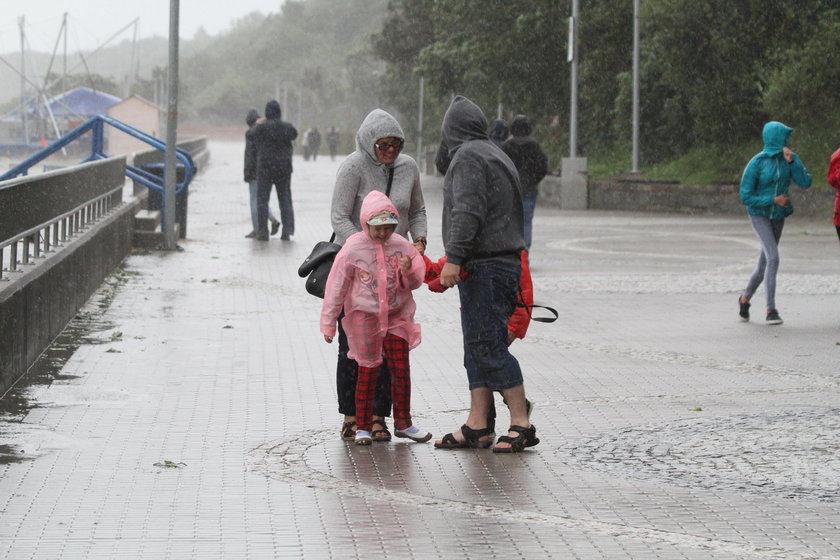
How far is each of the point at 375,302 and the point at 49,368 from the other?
9.68 feet

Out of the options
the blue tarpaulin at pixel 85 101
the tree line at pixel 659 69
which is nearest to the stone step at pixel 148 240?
the tree line at pixel 659 69

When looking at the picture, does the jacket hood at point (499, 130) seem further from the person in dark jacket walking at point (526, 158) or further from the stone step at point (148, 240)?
the stone step at point (148, 240)

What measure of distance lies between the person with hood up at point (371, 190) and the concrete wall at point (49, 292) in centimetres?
200

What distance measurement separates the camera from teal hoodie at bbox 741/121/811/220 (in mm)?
12484

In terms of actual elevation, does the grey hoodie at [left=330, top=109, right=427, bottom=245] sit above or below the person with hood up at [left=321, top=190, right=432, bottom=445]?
above

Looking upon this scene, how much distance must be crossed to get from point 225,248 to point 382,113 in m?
12.4

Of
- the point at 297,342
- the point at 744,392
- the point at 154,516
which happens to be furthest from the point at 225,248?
the point at 154,516

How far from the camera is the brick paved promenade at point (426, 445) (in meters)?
5.66

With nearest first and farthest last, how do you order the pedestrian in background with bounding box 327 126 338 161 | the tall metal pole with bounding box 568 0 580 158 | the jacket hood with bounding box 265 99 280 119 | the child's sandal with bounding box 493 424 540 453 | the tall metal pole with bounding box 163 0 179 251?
the child's sandal with bounding box 493 424 540 453, the tall metal pole with bounding box 163 0 179 251, the jacket hood with bounding box 265 99 280 119, the tall metal pole with bounding box 568 0 580 158, the pedestrian in background with bounding box 327 126 338 161

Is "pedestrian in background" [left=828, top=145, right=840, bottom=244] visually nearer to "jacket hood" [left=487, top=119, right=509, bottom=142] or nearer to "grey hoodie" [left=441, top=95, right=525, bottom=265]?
"jacket hood" [left=487, top=119, right=509, bottom=142]

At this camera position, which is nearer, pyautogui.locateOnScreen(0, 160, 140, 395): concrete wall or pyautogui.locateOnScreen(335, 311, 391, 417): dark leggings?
pyautogui.locateOnScreen(335, 311, 391, 417): dark leggings

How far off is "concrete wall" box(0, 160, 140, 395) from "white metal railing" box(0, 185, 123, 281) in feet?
0.22

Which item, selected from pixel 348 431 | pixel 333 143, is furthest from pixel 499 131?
pixel 333 143

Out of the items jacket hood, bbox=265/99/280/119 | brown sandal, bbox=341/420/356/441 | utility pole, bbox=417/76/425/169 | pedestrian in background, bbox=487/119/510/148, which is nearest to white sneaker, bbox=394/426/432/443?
brown sandal, bbox=341/420/356/441
